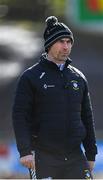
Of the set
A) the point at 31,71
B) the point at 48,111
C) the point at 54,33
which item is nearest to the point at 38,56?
the point at 54,33

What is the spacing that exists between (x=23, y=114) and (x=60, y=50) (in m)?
0.54

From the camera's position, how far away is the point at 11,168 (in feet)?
35.8

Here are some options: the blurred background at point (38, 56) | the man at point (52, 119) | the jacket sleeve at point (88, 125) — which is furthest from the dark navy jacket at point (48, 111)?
the blurred background at point (38, 56)

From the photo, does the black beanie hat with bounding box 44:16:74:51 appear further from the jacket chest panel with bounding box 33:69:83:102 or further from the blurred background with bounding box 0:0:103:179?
the blurred background with bounding box 0:0:103:179

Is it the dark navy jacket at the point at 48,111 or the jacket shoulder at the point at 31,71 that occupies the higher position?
the jacket shoulder at the point at 31,71

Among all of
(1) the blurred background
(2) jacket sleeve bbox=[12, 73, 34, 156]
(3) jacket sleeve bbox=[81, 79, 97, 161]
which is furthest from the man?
(1) the blurred background

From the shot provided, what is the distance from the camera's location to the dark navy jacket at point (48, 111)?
595 cm

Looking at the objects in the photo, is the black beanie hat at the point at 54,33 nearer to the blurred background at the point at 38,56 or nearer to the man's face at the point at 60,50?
the man's face at the point at 60,50

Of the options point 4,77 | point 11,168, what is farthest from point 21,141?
point 4,77

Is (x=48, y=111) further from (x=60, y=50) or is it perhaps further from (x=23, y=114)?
(x=60, y=50)

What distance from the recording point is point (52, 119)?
594 cm

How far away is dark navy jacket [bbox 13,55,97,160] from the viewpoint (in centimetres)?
595

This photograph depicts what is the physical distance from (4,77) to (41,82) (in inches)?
290

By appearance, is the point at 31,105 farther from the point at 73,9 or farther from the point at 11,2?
the point at 11,2
